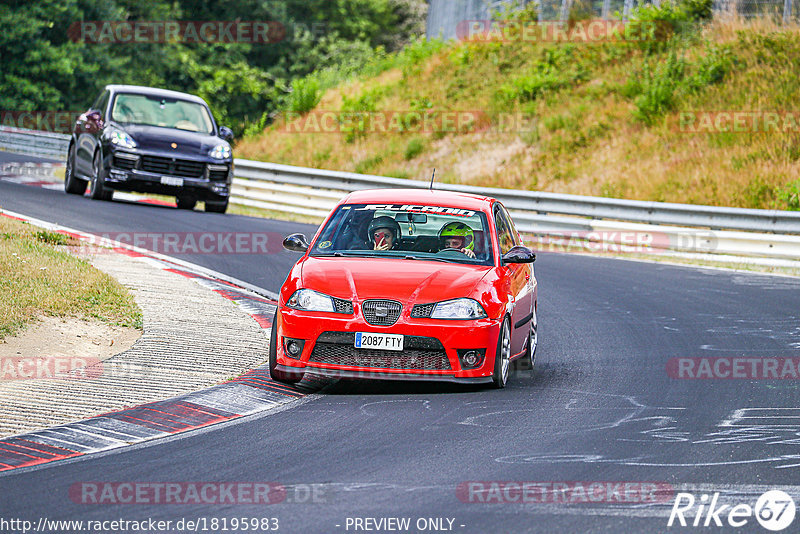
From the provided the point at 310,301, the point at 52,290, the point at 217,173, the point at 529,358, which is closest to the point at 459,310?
the point at 310,301

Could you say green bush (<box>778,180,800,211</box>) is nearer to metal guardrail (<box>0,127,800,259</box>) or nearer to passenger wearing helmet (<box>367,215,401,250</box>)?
metal guardrail (<box>0,127,800,259</box>)

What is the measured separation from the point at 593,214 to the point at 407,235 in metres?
13.1

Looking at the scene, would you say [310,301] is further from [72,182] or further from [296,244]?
[72,182]

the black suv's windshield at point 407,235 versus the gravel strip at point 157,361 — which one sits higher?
the black suv's windshield at point 407,235

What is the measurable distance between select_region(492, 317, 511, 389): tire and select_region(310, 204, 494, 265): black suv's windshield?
685 mm

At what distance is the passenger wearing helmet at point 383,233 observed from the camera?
10016mm

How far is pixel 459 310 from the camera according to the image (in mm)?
8984

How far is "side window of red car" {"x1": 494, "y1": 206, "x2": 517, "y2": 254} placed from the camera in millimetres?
10430

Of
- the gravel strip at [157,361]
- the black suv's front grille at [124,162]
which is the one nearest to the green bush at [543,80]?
the black suv's front grille at [124,162]

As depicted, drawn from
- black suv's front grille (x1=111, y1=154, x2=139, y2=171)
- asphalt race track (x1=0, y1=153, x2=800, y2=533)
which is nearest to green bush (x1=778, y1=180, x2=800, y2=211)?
Answer: asphalt race track (x1=0, y1=153, x2=800, y2=533)

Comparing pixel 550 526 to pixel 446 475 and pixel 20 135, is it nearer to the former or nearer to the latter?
pixel 446 475

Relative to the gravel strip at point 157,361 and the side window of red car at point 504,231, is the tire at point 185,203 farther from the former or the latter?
the side window of red car at point 504,231

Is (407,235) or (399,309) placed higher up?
(407,235)

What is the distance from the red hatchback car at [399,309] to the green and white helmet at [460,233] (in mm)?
11
